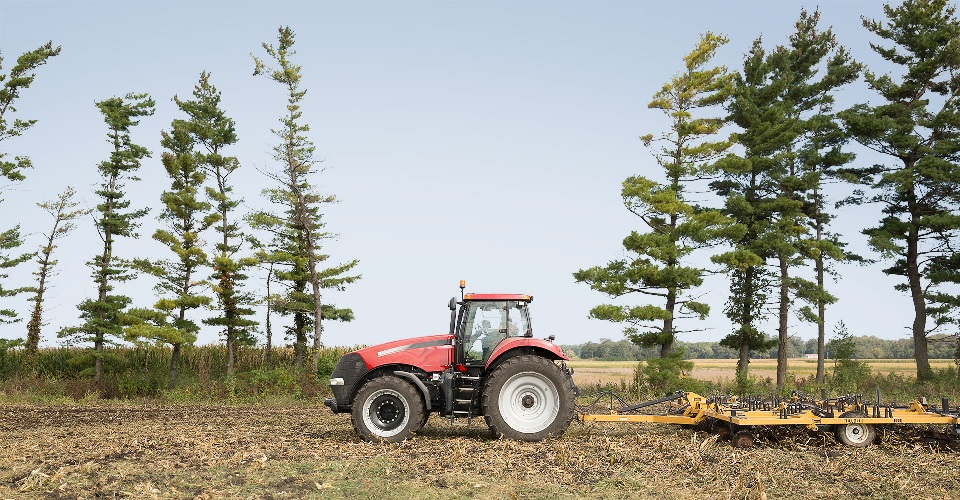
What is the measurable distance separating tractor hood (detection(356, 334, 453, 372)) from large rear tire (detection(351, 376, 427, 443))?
41 centimetres

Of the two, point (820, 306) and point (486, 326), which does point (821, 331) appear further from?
point (486, 326)

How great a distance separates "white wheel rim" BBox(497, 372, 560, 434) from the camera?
11.3 m

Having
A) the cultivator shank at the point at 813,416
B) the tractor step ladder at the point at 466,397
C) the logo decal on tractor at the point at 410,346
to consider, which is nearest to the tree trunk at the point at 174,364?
the logo decal on tractor at the point at 410,346

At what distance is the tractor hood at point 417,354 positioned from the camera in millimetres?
11844

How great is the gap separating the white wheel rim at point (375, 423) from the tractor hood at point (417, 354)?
525mm

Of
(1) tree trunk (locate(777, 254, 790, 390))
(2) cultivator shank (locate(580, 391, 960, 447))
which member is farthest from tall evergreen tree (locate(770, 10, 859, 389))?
(2) cultivator shank (locate(580, 391, 960, 447))

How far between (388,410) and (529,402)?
87.6 inches

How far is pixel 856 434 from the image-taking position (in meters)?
11.5

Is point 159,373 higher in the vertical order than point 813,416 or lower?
lower

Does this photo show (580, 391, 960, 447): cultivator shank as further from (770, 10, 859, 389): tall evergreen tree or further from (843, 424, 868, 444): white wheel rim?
(770, 10, 859, 389): tall evergreen tree

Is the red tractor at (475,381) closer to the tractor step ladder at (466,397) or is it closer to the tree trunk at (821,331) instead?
the tractor step ladder at (466,397)

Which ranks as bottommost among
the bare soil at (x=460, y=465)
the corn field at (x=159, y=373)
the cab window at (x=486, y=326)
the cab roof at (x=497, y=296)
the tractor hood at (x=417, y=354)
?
the corn field at (x=159, y=373)

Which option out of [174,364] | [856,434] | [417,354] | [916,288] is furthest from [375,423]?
[916,288]

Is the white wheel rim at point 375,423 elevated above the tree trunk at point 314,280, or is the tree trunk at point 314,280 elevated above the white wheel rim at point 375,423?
the tree trunk at point 314,280
